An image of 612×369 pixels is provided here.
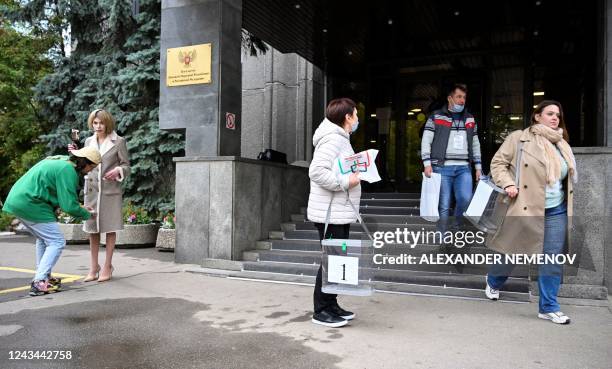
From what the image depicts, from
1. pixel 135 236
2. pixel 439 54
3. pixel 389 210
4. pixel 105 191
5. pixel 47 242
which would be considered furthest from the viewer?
pixel 439 54

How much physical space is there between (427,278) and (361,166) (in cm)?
225

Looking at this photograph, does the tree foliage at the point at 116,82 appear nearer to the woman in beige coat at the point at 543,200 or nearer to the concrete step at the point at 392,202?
the concrete step at the point at 392,202

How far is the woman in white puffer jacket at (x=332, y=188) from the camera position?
387 cm

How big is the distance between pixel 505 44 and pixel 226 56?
23.8 feet

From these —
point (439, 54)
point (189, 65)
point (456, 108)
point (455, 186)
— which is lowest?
point (455, 186)

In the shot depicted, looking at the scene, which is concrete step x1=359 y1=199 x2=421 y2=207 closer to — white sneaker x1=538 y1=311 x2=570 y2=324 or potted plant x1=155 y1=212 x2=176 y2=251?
potted plant x1=155 y1=212 x2=176 y2=251

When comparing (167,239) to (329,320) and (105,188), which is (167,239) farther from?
(329,320)

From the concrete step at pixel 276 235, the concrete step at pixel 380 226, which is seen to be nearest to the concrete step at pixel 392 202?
the concrete step at pixel 380 226

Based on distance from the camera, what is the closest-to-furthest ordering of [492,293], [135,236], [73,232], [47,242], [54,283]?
[492,293]
[47,242]
[54,283]
[135,236]
[73,232]

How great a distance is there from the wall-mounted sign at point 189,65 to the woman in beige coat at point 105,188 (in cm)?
163

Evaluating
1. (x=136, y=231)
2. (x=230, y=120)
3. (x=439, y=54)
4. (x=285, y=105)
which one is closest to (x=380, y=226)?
(x=230, y=120)

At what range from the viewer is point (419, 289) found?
5.25 m

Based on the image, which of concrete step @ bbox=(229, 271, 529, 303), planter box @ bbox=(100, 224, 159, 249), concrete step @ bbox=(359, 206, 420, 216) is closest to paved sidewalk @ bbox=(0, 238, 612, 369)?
concrete step @ bbox=(229, 271, 529, 303)

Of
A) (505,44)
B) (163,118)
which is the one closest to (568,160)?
(163,118)
